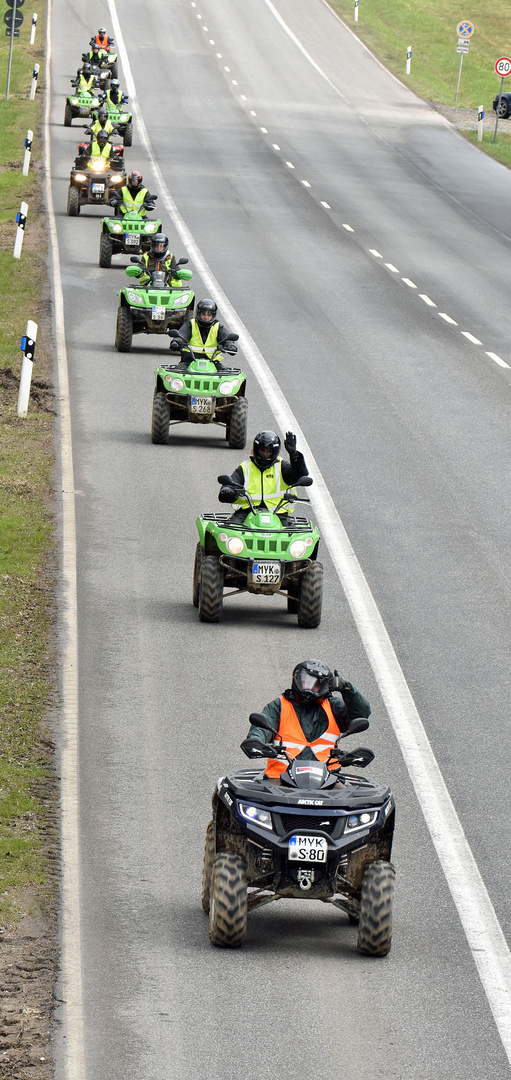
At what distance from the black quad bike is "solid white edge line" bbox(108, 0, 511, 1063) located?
0.74m

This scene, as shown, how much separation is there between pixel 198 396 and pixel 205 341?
1154mm

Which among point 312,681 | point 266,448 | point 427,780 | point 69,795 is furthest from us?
point 266,448

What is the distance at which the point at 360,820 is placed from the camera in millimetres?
9578

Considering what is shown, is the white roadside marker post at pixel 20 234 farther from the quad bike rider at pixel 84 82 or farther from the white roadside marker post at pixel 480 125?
the white roadside marker post at pixel 480 125

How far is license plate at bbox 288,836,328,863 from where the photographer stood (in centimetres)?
944

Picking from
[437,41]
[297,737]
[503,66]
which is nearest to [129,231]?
[297,737]

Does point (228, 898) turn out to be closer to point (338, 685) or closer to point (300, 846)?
point (300, 846)

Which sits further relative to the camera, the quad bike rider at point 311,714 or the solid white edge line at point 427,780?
the quad bike rider at point 311,714

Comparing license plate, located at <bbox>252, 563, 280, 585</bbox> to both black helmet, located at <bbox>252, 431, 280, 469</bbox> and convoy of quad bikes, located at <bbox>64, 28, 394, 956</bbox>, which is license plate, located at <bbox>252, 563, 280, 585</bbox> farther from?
black helmet, located at <bbox>252, 431, 280, 469</bbox>

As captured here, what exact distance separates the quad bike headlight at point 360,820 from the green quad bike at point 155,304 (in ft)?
61.0

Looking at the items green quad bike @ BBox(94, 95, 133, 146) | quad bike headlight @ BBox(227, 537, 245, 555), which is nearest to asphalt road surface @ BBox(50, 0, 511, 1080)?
quad bike headlight @ BBox(227, 537, 245, 555)

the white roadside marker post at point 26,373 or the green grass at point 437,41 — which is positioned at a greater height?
the green grass at point 437,41

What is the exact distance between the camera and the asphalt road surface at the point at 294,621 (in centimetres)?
906

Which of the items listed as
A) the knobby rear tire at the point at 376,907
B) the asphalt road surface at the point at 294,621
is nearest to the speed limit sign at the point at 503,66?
the asphalt road surface at the point at 294,621
